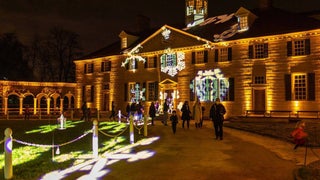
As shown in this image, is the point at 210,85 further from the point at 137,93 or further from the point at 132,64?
the point at 132,64

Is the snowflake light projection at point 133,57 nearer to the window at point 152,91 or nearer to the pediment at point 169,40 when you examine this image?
the pediment at point 169,40

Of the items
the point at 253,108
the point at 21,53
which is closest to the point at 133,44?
the point at 253,108

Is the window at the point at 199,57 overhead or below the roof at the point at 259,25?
below

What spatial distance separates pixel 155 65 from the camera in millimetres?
34344

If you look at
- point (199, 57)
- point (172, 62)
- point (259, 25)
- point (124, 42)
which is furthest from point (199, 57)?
point (124, 42)

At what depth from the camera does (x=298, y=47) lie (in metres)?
26.6

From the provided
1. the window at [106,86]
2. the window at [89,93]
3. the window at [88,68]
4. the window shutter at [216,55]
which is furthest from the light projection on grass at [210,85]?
the window at [88,68]

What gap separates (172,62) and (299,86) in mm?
11078

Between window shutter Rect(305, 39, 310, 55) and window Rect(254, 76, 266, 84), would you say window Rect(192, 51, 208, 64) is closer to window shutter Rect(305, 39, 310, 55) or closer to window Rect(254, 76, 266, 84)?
window Rect(254, 76, 266, 84)

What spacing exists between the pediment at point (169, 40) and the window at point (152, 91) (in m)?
3.07

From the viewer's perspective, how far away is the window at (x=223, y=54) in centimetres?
2975

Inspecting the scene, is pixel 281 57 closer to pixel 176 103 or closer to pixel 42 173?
Answer: pixel 176 103

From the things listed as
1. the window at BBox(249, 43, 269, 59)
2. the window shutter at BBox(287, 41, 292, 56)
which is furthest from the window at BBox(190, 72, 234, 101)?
the window shutter at BBox(287, 41, 292, 56)

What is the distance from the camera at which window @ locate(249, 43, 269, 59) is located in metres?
28.0
